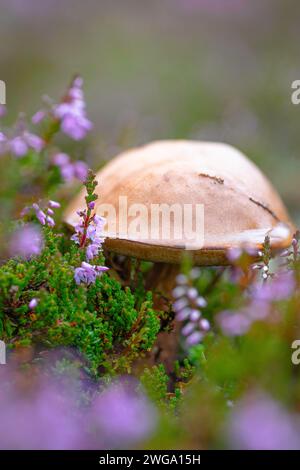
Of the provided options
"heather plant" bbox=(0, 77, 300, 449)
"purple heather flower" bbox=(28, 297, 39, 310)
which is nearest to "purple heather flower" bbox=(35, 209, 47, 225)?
"heather plant" bbox=(0, 77, 300, 449)

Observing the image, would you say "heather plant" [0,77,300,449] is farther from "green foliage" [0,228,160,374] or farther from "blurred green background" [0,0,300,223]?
"blurred green background" [0,0,300,223]

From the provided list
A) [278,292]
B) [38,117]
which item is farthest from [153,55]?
[278,292]

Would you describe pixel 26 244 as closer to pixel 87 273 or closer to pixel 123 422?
pixel 87 273

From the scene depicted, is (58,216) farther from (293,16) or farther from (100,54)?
(293,16)

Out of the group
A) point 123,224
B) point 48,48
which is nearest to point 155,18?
point 48,48

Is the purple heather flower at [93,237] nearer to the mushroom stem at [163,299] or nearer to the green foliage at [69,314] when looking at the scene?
the green foliage at [69,314]
